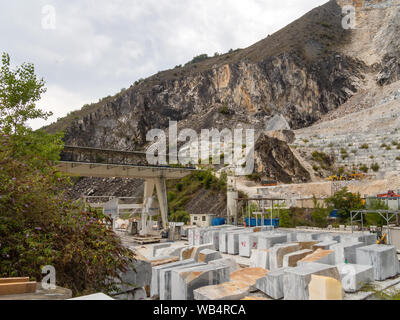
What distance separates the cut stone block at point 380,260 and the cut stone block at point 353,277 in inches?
39.6

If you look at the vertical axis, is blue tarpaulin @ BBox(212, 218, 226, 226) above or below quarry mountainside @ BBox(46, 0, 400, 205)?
below

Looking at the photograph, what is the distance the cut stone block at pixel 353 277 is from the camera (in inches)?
278

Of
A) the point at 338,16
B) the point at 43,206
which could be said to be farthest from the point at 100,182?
the point at 338,16

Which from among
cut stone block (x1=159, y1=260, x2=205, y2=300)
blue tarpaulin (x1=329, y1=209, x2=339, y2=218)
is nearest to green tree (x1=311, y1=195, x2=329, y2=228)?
blue tarpaulin (x1=329, y1=209, x2=339, y2=218)

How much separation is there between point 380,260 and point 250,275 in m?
3.73

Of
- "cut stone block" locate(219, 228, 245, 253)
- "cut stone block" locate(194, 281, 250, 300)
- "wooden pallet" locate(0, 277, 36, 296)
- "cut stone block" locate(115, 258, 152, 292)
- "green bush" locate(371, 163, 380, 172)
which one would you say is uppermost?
"green bush" locate(371, 163, 380, 172)

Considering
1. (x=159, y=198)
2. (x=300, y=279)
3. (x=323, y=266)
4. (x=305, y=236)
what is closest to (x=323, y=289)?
(x=300, y=279)

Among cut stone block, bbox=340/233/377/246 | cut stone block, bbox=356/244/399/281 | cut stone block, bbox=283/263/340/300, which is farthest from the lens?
cut stone block, bbox=340/233/377/246

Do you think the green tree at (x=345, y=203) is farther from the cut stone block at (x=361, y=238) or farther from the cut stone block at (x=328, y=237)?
the cut stone block at (x=361, y=238)

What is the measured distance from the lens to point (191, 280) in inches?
240

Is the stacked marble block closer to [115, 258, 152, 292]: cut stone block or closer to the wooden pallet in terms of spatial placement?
[115, 258, 152, 292]: cut stone block

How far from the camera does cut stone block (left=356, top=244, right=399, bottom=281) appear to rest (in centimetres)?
838

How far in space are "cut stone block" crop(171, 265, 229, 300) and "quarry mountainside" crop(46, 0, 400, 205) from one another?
177ft
